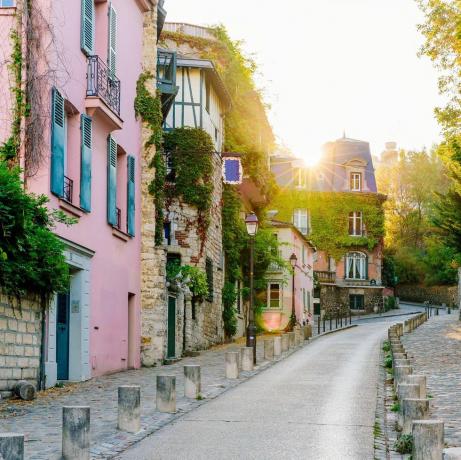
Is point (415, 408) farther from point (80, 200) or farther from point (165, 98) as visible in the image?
point (165, 98)

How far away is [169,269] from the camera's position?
26.2m

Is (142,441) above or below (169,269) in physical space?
below

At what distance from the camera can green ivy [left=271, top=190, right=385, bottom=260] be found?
6278 centimetres

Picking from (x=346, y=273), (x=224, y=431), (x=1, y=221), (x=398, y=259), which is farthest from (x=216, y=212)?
(x=398, y=259)

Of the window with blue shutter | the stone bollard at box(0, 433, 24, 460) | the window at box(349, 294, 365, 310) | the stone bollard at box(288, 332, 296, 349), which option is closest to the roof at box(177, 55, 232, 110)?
the stone bollard at box(288, 332, 296, 349)

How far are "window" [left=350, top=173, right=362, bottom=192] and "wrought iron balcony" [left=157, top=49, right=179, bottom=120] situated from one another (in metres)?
38.5

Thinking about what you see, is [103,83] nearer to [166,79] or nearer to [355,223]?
[166,79]

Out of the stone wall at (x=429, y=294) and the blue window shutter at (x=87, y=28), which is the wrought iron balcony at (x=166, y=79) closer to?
the blue window shutter at (x=87, y=28)

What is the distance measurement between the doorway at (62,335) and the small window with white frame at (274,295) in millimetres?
29759

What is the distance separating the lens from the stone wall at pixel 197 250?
27375 mm

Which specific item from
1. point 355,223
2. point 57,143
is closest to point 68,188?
point 57,143

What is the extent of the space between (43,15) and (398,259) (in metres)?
60.8

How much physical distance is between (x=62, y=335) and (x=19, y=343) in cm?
327

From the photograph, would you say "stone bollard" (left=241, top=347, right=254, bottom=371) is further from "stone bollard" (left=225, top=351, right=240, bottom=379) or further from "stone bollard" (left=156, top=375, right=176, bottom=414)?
"stone bollard" (left=156, top=375, right=176, bottom=414)
